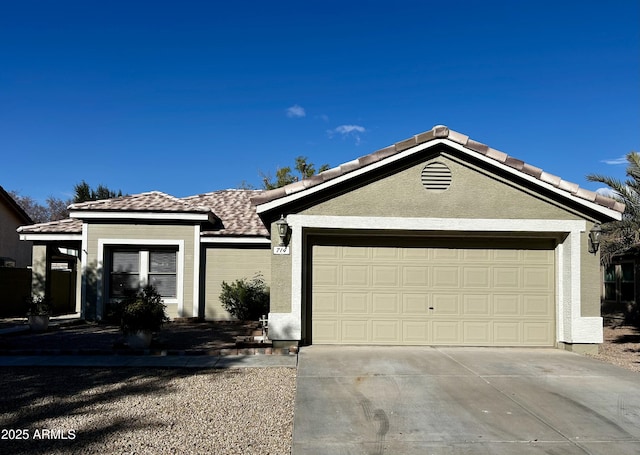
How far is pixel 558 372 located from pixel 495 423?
3227 millimetres

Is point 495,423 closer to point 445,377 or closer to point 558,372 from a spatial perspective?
point 445,377

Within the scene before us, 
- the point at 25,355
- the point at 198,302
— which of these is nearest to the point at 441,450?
the point at 25,355

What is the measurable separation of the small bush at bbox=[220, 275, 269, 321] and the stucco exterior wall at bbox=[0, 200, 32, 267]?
14.5m

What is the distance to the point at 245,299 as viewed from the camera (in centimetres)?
1531

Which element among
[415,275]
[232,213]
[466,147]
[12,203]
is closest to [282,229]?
[415,275]

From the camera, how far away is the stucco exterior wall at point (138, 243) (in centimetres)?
1504

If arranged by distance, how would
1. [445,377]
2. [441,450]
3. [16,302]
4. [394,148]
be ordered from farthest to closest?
[16,302] < [394,148] < [445,377] < [441,450]

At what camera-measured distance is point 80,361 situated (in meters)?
9.04

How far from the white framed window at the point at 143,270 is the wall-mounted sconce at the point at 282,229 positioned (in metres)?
6.63

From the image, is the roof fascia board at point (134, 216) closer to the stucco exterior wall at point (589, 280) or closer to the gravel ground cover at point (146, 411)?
the gravel ground cover at point (146, 411)

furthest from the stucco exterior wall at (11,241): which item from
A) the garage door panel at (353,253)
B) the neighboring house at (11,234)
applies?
the garage door panel at (353,253)

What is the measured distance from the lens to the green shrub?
9812mm

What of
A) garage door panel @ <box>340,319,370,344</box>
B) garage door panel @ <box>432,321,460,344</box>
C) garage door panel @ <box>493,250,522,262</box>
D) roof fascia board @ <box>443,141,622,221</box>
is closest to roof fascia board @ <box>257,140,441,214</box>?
roof fascia board @ <box>443,141,622,221</box>

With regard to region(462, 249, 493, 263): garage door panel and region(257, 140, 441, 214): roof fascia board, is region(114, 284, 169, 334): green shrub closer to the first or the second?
region(257, 140, 441, 214): roof fascia board
